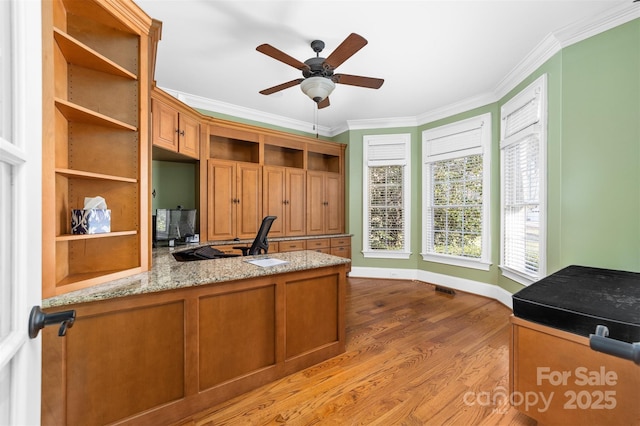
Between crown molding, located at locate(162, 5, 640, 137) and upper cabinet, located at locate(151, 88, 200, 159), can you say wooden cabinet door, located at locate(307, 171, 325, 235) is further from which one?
upper cabinet, located at locate(151, 88, 200, 159)

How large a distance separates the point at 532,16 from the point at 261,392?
143 inches

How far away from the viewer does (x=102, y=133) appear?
1.73 metres

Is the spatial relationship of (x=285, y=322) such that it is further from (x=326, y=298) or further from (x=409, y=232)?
(x=409, y=232)

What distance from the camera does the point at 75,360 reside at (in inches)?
53.1

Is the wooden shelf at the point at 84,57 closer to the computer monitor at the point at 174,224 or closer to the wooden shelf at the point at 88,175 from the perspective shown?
the wooden shelf at the point at 88,175

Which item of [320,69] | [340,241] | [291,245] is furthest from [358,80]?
[340,241]

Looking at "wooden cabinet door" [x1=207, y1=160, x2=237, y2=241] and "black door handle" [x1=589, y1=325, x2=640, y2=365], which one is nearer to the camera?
"black door handle" [x1=589, y1=325, x2=640, y2=365]

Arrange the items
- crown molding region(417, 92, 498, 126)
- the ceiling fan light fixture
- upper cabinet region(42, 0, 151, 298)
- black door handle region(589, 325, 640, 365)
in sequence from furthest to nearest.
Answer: crown molding region(417, 92, 498, 126), the ceiling fan light fixture, upper cabinet region(42, 0, 151, 298), black door handle region(589, 325, 640, 365)

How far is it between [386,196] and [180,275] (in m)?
3.94

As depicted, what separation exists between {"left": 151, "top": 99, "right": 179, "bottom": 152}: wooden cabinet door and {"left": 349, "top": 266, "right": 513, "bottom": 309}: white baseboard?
3.52 metres

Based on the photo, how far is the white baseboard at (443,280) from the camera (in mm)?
3650

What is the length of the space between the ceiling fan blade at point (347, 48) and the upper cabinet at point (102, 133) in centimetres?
131

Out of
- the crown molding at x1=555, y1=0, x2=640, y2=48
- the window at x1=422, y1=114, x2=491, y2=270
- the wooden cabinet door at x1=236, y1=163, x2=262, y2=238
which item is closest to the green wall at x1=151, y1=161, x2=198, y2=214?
the wooden cabinet door at x1=236, y1=163, x2=262, y2=238

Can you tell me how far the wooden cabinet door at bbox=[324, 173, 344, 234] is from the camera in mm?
5090
